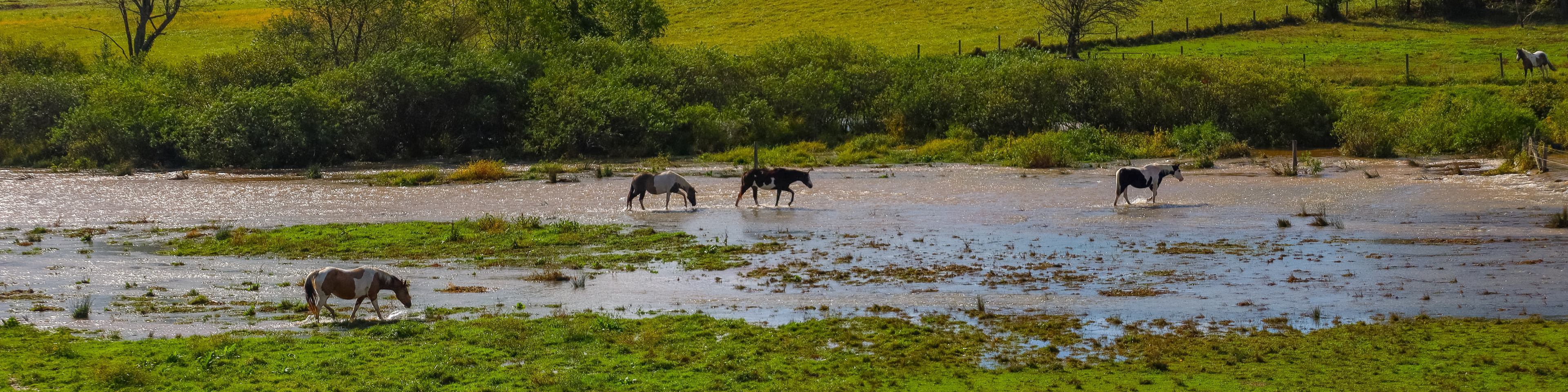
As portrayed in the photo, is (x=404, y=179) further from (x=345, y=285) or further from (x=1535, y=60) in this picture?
(x=1535, y=60)

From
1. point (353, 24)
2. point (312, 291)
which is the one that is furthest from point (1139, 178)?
point (353, 24)

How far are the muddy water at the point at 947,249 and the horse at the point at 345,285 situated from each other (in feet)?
1.78

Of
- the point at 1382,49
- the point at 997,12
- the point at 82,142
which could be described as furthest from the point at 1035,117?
the point at 82,142

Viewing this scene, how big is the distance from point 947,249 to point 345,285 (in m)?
11.2

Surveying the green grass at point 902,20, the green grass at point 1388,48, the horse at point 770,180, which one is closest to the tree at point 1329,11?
the green grass at point 1388,48

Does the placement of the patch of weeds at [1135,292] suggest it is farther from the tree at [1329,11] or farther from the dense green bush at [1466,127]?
the tree at [1329,11]

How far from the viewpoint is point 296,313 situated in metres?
16.5

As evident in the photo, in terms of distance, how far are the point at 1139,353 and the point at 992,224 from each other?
12.6 m

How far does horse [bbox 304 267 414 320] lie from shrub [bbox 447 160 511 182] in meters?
22.7

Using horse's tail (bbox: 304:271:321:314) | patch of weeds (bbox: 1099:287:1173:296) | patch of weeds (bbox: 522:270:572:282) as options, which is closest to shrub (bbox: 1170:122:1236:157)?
patch of weeds (bbox: 1099:287:1173:296)

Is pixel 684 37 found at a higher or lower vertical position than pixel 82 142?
higher

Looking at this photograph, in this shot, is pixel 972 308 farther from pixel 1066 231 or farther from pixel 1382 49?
pixel 1382 49

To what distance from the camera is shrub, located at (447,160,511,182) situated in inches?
1502

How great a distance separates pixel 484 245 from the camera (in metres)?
23.8
